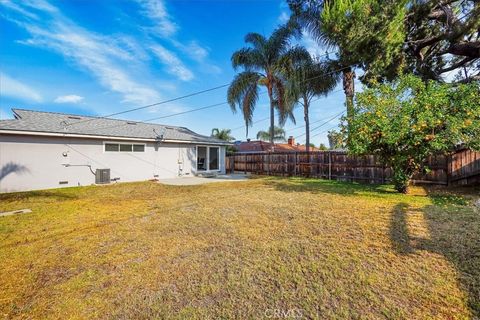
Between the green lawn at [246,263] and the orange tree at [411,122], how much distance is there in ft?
6.95

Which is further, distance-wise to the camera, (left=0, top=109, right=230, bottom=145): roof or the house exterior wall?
(left=0, top=109, right=230, bottom=145): roof

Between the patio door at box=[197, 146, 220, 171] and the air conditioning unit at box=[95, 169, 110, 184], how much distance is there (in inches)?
233

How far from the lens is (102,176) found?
11.7m

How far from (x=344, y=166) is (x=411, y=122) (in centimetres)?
554

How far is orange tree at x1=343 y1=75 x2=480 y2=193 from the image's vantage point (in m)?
6.86

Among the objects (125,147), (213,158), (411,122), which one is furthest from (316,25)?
(125,147)

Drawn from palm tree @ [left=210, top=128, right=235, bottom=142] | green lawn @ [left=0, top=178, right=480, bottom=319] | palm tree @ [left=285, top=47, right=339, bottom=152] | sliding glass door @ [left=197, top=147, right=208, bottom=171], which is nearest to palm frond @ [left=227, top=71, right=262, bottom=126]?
palm tree @ [left=285, top=47, right=339, bottom=152]

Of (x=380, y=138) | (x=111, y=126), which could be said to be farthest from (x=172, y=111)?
(x=380, y=138)

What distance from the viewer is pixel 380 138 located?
746 centimetres

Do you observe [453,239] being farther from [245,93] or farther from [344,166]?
[245,93]

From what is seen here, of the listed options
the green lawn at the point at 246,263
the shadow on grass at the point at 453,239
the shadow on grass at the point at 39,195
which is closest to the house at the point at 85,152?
the shadow on grass at the point at 39,195

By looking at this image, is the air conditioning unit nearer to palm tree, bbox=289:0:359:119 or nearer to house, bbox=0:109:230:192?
house, bbox=0:109:230:192

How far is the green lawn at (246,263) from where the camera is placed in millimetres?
2357

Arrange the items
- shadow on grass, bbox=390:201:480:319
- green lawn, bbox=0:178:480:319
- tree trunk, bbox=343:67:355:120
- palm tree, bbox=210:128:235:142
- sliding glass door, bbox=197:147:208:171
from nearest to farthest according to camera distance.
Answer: green lawn, bbox=0:178:480:319
shadow on grass, bbox=390:201:480:319
tree trunk, bbox=343:67:355:120
sliding glass door, bbox=197:147:208:171
palm tree, bbox=210:128:235:142
